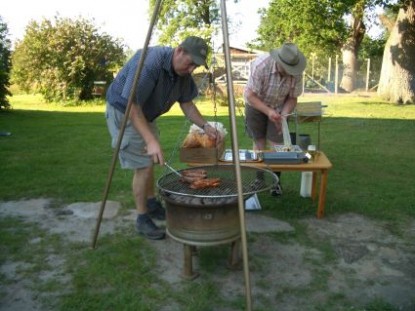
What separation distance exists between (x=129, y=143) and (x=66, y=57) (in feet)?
45.1

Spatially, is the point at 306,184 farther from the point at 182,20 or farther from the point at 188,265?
the point at 182,20

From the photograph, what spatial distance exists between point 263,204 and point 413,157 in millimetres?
3432

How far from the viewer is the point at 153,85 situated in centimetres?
306

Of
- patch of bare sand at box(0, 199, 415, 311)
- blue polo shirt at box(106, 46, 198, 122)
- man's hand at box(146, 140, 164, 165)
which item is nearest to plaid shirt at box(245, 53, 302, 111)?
blue polo shirt at box(106, 46, 198, 122)

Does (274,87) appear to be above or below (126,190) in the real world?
above

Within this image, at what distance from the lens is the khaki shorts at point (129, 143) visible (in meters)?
3.28

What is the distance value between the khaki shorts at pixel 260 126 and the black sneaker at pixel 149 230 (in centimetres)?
170

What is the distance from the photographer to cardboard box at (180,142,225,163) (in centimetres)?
373

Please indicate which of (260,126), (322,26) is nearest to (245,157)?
(260,126)

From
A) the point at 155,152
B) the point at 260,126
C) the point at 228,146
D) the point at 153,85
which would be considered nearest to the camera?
the point at 155,152

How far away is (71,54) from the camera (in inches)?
622

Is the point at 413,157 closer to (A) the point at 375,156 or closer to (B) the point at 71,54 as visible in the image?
(A) the point at 375,156

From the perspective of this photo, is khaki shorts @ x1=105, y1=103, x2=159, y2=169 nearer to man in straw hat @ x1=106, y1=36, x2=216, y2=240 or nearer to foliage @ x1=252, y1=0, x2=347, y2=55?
man in straw hat @ x1=106, y1=36, x2=216, y2=240

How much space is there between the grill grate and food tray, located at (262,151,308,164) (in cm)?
65
